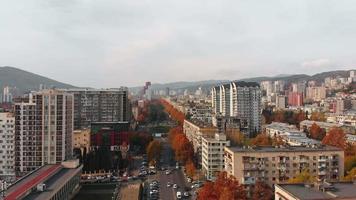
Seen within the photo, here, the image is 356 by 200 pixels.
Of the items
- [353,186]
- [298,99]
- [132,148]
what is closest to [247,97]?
[132,148]

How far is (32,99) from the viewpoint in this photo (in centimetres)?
2183

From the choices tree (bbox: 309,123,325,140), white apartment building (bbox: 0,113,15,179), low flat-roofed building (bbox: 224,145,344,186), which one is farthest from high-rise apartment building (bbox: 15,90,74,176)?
tree (bbox: 309,123,325,140)

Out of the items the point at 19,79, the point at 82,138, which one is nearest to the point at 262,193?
the point at 82,138

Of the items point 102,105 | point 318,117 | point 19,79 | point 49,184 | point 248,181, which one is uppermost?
point 19,79

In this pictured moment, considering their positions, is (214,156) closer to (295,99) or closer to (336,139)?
(336,139)

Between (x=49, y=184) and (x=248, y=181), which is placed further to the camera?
(x=49, y=184)

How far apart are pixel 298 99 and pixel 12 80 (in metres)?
66.4

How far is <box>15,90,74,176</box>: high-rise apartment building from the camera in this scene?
70.9 ft

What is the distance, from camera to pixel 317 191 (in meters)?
11.2

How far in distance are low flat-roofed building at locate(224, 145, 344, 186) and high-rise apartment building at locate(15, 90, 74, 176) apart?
9.36 metres

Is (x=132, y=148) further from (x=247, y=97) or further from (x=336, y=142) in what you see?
(x=336, y=142)

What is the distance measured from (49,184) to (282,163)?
30.0ft

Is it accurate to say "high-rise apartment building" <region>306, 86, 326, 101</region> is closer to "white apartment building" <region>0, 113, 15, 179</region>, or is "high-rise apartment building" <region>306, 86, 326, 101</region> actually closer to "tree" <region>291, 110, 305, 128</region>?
"tree" <region>291, 110, 305, 128</region>

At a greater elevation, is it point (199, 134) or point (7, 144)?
point (199, 134)
